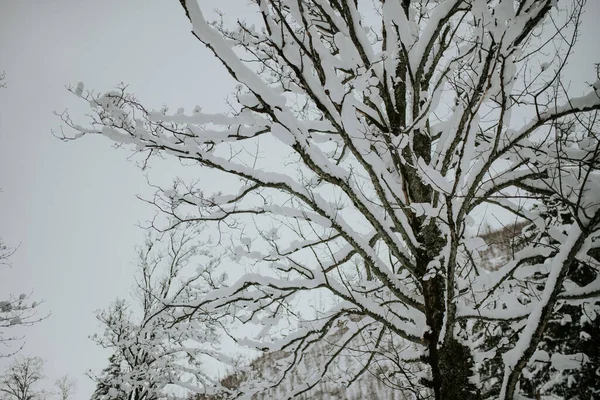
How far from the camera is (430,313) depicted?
2383 mm

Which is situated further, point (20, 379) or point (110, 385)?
point (20, 379)

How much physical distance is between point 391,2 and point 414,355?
3.10m

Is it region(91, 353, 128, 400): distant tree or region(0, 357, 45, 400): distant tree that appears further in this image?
region(0, 357, 45, 400): distant tree

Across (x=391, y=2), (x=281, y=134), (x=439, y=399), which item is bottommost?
(x=439, y=399)

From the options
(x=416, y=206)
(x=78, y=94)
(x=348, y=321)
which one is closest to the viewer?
(x=416, y=206)

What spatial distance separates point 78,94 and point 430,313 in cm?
346

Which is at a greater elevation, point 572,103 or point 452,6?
point 452,6

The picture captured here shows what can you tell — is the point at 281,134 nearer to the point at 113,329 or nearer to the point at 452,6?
the point at 452,6

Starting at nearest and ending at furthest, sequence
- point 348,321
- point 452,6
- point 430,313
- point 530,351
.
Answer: point 530,351
point 430,313
point 452,6
point 348,321

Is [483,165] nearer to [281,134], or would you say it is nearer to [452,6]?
[281,134]

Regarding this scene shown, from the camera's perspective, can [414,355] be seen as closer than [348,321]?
Yes

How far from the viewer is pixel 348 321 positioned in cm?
356

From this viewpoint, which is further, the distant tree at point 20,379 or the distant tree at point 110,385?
the distant tree at point 20,379

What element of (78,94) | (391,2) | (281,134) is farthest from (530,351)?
(78,94)
